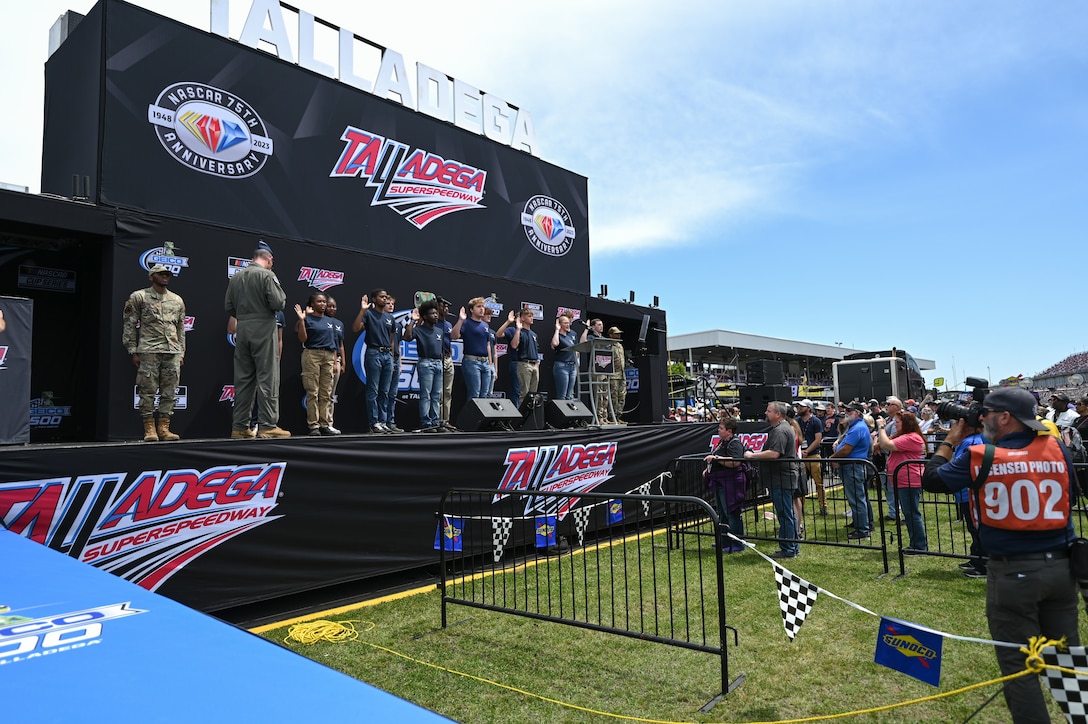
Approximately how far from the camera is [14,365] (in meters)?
5.19

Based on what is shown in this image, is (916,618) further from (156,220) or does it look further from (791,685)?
(156,220)

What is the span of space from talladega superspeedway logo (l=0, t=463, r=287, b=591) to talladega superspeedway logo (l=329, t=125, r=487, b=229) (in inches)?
223

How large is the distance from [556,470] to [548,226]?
246 inches

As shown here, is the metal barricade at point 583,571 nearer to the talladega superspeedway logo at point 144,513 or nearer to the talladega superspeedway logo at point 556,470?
the talladega superspeedway logo at point 556,470

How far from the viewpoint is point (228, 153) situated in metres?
8.61

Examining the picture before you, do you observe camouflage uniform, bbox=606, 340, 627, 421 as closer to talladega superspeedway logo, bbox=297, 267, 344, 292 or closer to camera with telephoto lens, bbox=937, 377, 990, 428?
talladega superspeedway logo, bbox=297, 267, 344, 292

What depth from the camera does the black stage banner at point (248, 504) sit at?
4844mm

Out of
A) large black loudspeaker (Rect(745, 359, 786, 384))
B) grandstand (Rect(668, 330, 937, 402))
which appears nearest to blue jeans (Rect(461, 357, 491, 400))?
large black loudspeaker (Rect(745, 359, 786, 384))

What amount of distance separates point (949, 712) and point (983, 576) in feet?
13.0

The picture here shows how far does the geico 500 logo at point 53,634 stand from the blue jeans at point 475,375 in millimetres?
7570

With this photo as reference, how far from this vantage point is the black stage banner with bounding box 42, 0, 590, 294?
7.69 m

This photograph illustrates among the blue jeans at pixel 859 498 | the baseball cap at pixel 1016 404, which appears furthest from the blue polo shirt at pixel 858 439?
the baseball cap at pixel 1016 404

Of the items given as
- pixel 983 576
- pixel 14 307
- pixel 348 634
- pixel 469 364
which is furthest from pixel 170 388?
pixel 983 576

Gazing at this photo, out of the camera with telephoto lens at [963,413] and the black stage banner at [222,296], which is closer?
the camera with telephoto lens at [963,413]
